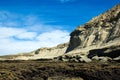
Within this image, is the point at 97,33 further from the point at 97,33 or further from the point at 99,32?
the point at 99,32

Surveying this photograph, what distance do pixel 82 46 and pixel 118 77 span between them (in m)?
71.6

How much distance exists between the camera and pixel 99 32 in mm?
103250

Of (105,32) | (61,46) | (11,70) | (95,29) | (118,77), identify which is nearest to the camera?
(118,77)

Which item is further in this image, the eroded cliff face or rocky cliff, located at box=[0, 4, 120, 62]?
the eroded cliff face

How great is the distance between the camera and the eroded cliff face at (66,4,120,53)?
316ft

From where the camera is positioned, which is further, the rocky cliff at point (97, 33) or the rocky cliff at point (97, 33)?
the rocky cliff at point (97, 33)

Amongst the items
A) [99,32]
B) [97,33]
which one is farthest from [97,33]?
[99,32]

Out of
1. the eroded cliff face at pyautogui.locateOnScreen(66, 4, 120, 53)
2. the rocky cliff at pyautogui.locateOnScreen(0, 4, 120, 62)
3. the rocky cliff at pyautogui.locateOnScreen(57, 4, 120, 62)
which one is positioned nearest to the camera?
the rocky cliff at pyautogui.locateOnScreen(0, 4, 120, 62)

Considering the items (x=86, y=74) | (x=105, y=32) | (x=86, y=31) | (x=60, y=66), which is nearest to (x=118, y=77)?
(x=86, y=74)

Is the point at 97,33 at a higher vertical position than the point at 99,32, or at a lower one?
lower

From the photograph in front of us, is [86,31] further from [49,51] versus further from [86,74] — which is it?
[86,74]

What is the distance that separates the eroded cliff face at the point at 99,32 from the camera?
96181 millimetres

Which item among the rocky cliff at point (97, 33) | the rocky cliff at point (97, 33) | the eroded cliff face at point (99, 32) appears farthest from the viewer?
the eroded cliff face at point (99, 32)

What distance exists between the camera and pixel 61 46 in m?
155
